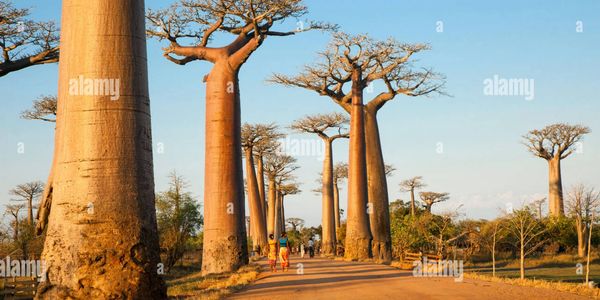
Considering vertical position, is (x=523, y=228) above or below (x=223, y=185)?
below

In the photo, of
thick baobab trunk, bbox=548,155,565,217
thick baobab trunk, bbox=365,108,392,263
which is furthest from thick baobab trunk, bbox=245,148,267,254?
thick baobab trunk, bbox=548,155,565,217

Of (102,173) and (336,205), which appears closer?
(102,173)

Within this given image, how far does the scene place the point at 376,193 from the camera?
24531mm

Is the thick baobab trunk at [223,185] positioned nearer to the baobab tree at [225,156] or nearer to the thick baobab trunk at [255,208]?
the baobab tree at [225,156]

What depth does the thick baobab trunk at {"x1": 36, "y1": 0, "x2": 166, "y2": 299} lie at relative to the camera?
6.79 metres

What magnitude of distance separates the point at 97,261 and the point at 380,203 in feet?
60.4

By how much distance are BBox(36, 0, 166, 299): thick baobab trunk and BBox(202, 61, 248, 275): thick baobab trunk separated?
7.43m

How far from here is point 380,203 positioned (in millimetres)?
24562
